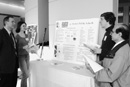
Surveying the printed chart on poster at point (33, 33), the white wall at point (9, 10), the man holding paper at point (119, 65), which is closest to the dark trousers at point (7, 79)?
the man holding paper at point (119, 65)

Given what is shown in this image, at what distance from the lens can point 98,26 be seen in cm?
219

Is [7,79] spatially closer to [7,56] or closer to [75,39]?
[7,56]

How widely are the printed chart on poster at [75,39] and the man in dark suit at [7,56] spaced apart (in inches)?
37.7

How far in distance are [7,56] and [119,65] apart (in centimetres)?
167

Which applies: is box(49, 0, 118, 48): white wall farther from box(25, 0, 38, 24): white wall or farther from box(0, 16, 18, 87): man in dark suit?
box(25, 0, 38, 24): white wall

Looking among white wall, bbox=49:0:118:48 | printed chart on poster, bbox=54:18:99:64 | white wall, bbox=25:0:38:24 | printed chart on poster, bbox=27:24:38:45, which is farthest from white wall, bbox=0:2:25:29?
printed chart on poster, bbox=54:18:99:64

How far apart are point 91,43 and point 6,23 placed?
4.86 ft

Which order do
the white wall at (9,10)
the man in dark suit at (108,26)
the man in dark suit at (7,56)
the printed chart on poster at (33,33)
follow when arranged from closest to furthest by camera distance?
the man in dark suit at (108,26) < the man in dark suit at (7,56) < the printed chart on poster at (33,33) < the white wall at (9,10)

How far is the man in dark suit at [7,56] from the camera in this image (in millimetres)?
2057

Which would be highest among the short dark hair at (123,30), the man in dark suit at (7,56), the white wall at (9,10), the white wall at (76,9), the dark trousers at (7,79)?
the white wall at (9,10)

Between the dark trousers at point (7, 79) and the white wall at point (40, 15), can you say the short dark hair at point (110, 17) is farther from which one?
the white wall at point (40, 15)

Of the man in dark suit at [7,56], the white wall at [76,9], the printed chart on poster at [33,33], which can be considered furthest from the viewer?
the printed chart on poster at [33,33]

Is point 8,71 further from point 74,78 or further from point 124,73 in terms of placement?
point 124,73

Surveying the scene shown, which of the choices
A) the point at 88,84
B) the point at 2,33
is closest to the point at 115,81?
the point at 88,84
